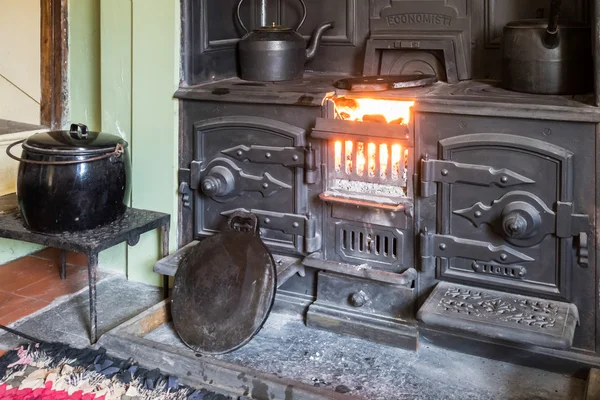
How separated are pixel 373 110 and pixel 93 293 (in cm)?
105

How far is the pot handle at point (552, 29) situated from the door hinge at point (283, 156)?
76cm

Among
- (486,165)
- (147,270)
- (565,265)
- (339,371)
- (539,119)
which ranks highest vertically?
(539,119)

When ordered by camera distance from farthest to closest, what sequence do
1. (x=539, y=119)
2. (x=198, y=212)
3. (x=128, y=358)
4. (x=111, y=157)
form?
(x=198, y=212) < (x=111, y=157) < (x=128, y=358) < (x=539, y=119)

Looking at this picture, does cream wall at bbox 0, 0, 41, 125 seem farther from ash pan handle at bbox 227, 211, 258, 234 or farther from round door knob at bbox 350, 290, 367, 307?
round door knob at bbox 350, 290, 367, 307

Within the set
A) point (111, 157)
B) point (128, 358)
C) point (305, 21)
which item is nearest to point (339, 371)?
point (128, 358)

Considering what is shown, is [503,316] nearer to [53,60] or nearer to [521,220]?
[521,220]

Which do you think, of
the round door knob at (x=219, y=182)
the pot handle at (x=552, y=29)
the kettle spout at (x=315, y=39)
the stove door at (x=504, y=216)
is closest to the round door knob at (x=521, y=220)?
the stove door at (x=504, y=216)

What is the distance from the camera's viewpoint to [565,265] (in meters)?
1.89

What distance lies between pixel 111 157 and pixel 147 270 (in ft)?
1.83

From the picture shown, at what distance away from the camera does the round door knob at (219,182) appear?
2.31 meters

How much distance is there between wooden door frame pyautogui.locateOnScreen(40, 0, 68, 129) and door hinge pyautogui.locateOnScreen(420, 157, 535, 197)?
1.56 meters

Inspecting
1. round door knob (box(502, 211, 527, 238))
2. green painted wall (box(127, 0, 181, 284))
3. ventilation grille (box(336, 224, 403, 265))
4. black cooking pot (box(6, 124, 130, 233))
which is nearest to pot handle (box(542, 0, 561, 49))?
round door knob (box(502, 211, 527, 238))

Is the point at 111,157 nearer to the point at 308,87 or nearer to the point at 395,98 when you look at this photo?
the point at 308,87

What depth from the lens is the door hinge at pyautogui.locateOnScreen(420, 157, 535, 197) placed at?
1902mm
